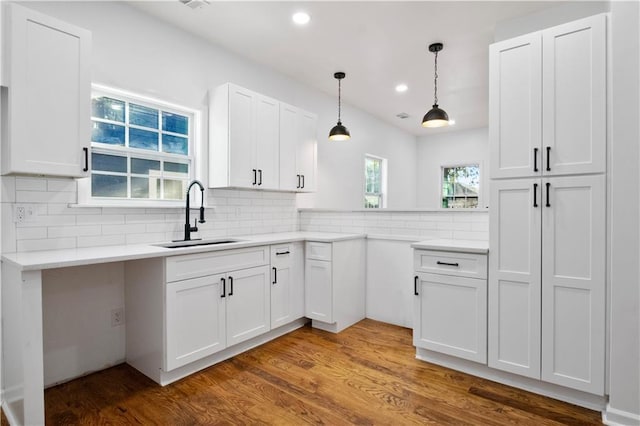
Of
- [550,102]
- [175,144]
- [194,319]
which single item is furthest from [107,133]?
[550,102]

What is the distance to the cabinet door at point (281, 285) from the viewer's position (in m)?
3.20

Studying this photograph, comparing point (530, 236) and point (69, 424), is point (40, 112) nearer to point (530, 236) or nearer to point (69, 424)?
point (69, 424)

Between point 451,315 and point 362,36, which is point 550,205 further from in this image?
point 362,36

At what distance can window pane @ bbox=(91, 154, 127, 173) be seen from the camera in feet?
8.86

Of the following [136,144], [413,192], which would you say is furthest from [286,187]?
[413,192]

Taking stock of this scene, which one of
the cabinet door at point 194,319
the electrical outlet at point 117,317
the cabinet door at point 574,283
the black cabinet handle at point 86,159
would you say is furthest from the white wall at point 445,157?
the black cabinet handle at point 86,159

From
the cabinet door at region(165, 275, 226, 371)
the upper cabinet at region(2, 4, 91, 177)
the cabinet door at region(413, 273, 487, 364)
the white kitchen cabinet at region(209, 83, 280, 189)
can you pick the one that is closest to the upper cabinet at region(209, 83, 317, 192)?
the white kitchen cabinet at region(209, 83, 280, 189)

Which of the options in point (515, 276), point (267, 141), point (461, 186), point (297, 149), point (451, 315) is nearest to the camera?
point (515, 276)

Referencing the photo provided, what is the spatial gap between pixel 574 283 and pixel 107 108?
3.59m

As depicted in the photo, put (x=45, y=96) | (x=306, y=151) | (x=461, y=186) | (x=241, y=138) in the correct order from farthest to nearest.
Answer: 1. (x=461, y=186)
2. (x=306, y=151)
3. (x=241, y=138)
4. (x=45, y=96)

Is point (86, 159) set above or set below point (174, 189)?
above

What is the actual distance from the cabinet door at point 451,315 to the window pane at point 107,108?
2773 millimetres

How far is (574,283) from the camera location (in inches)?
85.7

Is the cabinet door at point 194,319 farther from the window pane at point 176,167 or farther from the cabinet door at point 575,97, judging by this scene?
the cabinet door at point 575,97
